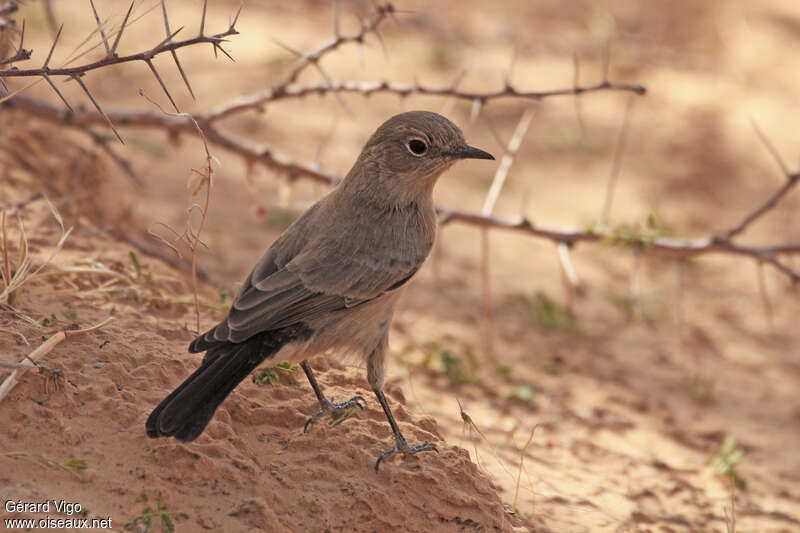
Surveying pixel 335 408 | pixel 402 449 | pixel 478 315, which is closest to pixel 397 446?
pixel 402 449

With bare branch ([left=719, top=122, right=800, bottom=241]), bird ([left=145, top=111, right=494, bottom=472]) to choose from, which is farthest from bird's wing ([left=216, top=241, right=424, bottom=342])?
bare branch ([left=719, top=122, right=800, bottom=241])

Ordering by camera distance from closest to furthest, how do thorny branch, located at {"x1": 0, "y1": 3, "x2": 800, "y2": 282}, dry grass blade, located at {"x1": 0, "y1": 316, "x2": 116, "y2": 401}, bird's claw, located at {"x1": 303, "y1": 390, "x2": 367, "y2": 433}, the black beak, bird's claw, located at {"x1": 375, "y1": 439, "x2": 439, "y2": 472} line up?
dry grass blade, located at {"x1": 0, "y1": 316, "x2": 116, "y2": 401}
bird's claw, located at {"x1": 375, "y1": 439, "x2": 439, "y2": 472}
bird's claw, located at {"x1": 303, "y1": 390, "x2": 367, "y2": 433}
the black beak
thorny branch, located at {"x1": 0, "y1": 3, "x2": 800, "y2": 282}

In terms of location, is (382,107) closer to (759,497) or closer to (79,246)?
(79,246)

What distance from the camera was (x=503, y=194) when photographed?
8789mm

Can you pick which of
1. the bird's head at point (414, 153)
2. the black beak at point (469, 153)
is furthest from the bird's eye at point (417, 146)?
the black beak at point (469, 153)

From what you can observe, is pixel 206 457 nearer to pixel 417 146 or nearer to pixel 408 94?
pixel 417 146

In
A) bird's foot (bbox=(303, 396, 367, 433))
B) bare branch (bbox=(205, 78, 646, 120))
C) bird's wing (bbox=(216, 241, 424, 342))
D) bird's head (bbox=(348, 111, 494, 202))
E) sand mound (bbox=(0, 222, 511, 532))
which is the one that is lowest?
sand mound (bbox=(0, 222, 511, 532))

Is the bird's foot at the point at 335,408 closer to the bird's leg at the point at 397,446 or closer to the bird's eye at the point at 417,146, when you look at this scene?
the bird's leg at the point at 397,446

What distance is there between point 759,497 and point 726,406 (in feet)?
4.28

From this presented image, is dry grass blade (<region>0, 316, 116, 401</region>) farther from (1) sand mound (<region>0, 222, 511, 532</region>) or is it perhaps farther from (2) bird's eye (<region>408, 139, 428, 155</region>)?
(2) bird's eye (<region>408, 139, 428, 155</region>)

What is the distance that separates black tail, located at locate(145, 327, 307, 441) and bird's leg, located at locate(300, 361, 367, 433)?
367 millimetres

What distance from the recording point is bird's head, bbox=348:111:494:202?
165 inches

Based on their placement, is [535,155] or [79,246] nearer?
[79,246]

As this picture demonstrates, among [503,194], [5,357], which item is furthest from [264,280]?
[503,194]
